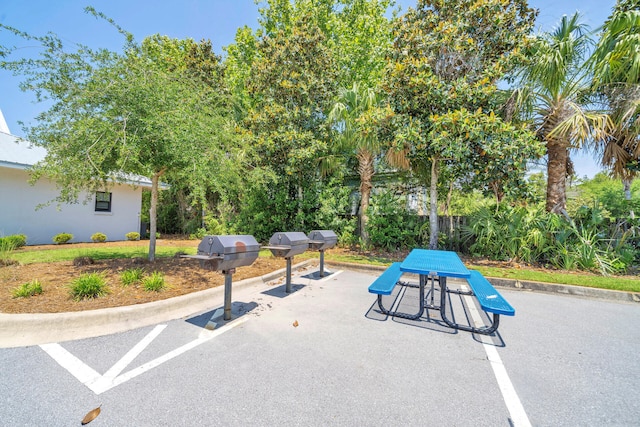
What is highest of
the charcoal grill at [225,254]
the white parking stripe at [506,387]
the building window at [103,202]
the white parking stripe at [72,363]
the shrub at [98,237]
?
the building window at [103,202]

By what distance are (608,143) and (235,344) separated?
423 inches

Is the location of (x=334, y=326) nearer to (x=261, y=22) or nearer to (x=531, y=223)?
(x=531, y=223)

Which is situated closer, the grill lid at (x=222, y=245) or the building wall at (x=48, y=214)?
the grill lid at (x=222, y=245)

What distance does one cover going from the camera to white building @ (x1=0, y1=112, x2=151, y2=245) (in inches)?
370

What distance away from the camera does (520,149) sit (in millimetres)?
6871

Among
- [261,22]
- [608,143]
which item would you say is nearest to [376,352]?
[608,143]

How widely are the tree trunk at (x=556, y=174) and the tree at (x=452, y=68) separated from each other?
64.6 inches

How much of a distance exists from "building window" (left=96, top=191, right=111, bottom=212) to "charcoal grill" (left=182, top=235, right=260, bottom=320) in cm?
1176

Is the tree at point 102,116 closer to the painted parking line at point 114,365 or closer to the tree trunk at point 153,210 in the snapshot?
the tree trunk at point 153,210

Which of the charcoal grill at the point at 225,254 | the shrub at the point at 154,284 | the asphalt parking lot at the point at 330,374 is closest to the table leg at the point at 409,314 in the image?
the asphalt parking lot at the point at 330,374

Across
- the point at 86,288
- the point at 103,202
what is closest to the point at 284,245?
the point at 86,288

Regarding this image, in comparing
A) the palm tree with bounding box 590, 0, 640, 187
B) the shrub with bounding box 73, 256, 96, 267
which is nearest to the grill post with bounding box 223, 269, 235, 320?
the shrub with bounding box 73, 256, 96, 267

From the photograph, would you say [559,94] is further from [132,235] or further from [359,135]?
[132,235]

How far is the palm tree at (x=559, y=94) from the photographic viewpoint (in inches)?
273
